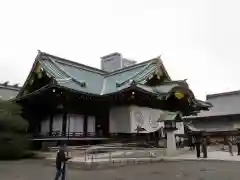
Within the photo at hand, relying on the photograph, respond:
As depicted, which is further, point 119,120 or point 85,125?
point 119,120

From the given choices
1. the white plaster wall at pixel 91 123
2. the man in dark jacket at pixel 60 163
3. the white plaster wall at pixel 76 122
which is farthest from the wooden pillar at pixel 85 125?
the man in dark jacket at pixel 60 163

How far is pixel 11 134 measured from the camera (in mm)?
19984

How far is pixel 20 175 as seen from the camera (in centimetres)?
1380

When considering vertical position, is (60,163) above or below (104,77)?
below

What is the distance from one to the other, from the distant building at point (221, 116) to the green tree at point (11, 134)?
2608 centimetres

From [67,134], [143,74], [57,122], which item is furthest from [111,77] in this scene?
[67,134]

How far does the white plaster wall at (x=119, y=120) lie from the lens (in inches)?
966

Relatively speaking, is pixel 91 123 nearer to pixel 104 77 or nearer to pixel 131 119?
pixel 131 119

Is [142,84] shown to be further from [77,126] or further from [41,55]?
[41,55]

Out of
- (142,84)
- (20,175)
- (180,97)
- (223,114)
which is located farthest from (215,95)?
(20,175)

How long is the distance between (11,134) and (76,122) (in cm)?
577

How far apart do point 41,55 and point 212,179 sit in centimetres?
1875

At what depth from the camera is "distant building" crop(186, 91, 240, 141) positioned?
1663 inches

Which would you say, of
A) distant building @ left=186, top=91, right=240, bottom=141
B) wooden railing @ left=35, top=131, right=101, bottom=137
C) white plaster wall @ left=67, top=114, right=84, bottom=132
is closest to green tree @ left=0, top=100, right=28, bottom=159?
wooden railing @ left=35, top=131, right=101, bottom=137
